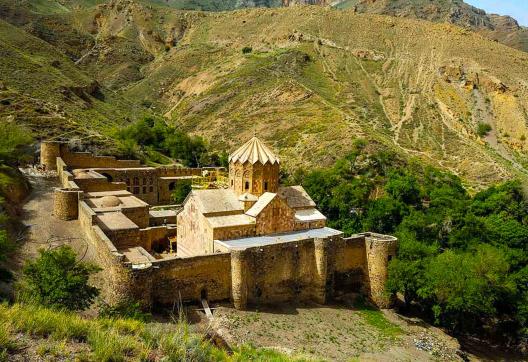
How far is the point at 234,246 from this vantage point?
17.7m

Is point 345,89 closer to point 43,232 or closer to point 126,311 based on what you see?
point 43,232

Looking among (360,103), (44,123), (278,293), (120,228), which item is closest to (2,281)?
(120,228)

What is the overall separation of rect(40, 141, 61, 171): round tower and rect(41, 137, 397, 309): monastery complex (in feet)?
16.7

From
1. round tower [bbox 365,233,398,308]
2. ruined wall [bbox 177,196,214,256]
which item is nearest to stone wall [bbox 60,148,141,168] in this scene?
ruined wall [bbox 177,196,214,256]

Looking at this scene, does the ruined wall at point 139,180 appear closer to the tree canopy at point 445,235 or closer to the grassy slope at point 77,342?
the tree canopy at point 445,235

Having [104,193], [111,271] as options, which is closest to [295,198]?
[111,271]

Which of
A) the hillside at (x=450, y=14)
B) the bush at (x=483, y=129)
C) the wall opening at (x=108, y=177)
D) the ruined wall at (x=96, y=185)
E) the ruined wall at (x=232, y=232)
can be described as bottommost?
the ruined wall at (x=232, y=232)

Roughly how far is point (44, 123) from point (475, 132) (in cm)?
4752

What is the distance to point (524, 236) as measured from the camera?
2489cm

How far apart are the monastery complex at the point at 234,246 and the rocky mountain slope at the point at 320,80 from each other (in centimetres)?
2443

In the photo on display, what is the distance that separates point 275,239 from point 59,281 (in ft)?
29.0

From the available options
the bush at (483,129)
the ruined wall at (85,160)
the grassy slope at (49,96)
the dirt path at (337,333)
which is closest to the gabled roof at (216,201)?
the dirt path at (337,333)

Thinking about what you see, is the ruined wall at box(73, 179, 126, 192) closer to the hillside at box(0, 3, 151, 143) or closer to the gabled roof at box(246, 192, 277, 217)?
the gabled roof at box(246, 192, 277, 217)

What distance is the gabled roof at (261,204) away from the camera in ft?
64.3
